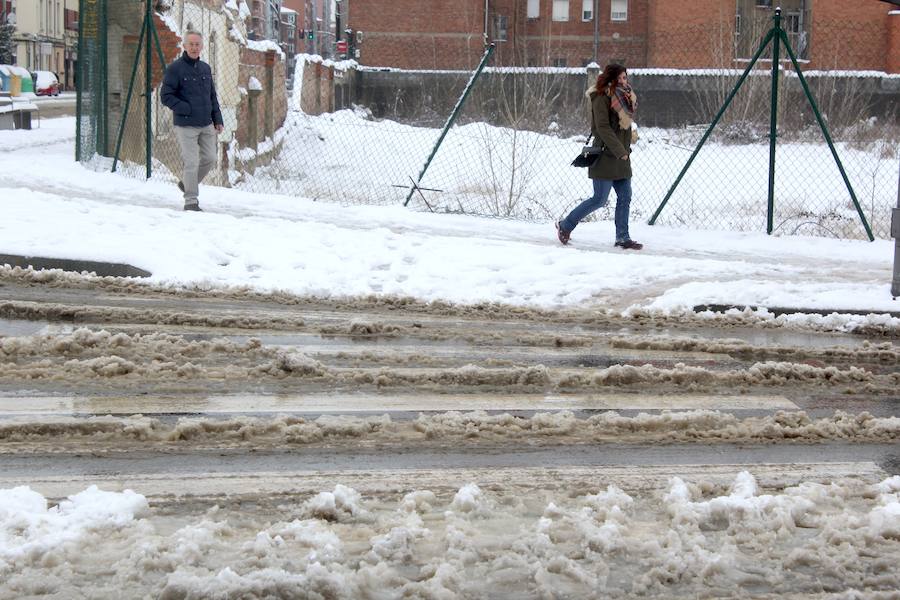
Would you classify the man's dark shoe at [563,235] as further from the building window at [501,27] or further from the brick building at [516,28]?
the building window at [501,27]

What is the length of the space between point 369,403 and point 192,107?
7951 mm

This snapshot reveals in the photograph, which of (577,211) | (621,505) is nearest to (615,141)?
(577,211)

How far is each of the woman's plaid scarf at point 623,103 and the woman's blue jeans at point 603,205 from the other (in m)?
0.58

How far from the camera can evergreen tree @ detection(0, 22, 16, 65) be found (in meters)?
64.3

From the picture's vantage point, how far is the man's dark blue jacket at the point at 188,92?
1260 cm

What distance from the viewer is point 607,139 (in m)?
11.2

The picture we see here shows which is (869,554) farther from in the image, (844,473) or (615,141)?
(615,141)

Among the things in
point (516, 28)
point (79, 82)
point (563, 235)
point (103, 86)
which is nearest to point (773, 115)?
point (563, 235)

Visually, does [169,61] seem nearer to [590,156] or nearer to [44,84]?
[590,156]

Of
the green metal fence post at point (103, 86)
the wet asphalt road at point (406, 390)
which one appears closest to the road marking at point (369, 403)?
the wet asphalt road at point (406, 390)

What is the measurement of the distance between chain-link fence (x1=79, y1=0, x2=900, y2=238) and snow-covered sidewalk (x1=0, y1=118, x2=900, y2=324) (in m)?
1.63

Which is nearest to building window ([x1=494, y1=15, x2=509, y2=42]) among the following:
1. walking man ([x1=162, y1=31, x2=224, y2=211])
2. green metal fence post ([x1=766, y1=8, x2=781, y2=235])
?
green metal fence post ([x1=766, y1=8, x2=781, y2=235])

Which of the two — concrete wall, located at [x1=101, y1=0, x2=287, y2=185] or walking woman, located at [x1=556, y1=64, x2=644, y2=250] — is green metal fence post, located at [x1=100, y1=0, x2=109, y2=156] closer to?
concrete wall, located at [x1=101, y1=0, x2=287, y2=185]

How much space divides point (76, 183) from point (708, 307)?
8.68m
